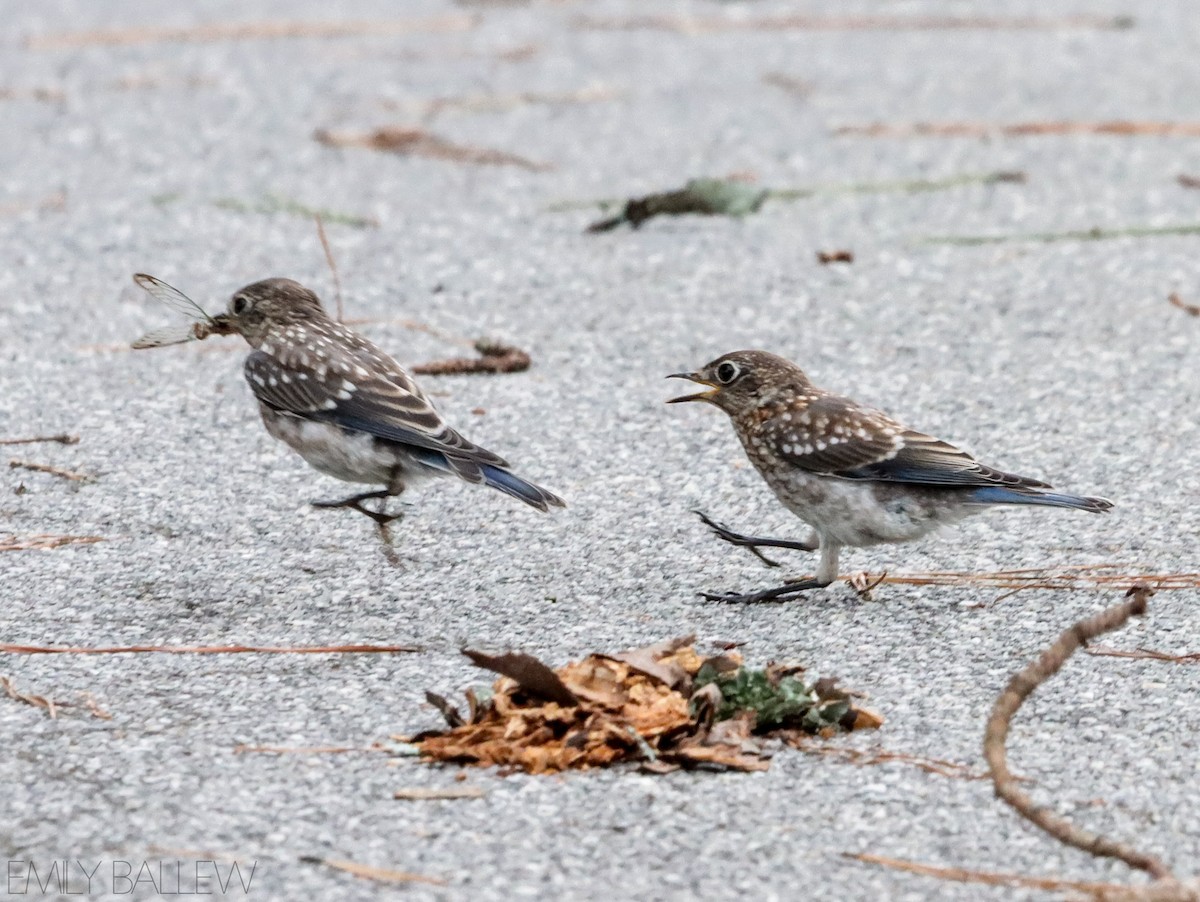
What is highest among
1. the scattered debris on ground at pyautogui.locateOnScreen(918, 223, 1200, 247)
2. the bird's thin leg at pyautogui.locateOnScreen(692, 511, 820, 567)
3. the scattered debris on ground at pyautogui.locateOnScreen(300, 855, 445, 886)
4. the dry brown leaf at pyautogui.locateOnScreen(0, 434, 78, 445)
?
the scattered debris on ground at pyautogui.locateOnScreen(918, 223, 1200, 247)

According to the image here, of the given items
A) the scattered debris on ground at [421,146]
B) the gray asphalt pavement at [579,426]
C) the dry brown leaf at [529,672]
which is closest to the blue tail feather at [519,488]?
the gray asphalt pavement at [579,426]

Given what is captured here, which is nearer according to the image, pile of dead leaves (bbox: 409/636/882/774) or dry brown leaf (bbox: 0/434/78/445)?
pile of dead leaves (bbox: 409/636/882/774)

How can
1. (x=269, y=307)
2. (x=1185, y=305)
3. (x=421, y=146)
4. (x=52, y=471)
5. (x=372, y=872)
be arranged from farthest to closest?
1. (x=421, y=146)
2. (x=1185, y=305)
3. (x=269, y=307)
4. (x=52, y=471)
5. (x=372, y=872)

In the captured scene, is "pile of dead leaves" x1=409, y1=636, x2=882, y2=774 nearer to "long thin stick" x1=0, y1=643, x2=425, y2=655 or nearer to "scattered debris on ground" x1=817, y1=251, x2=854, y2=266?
"long thin stick" x1=0, y1=643, x2=425, y2=655

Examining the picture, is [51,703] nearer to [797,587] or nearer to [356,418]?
[356,418]

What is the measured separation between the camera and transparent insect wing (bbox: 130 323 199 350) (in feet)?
23.8

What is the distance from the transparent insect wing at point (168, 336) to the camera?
286 inches

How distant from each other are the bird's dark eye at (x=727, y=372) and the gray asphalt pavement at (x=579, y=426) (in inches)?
20.8

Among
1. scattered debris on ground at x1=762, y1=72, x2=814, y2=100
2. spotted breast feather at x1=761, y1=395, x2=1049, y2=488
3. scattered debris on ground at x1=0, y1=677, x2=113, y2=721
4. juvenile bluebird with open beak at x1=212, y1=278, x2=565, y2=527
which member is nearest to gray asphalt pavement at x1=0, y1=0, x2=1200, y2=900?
scattered debris on ground at x1=0, y1=677, x2=113, y2=721

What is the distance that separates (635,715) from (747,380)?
85.2 inches

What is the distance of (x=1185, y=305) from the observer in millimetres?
9016

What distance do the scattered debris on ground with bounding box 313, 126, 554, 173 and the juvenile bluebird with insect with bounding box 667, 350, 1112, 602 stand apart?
5372mm

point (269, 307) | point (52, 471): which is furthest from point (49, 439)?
point (269, 307)

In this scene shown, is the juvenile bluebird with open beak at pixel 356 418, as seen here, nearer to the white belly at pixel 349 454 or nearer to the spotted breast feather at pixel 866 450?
the white belly at pixel 349 454
